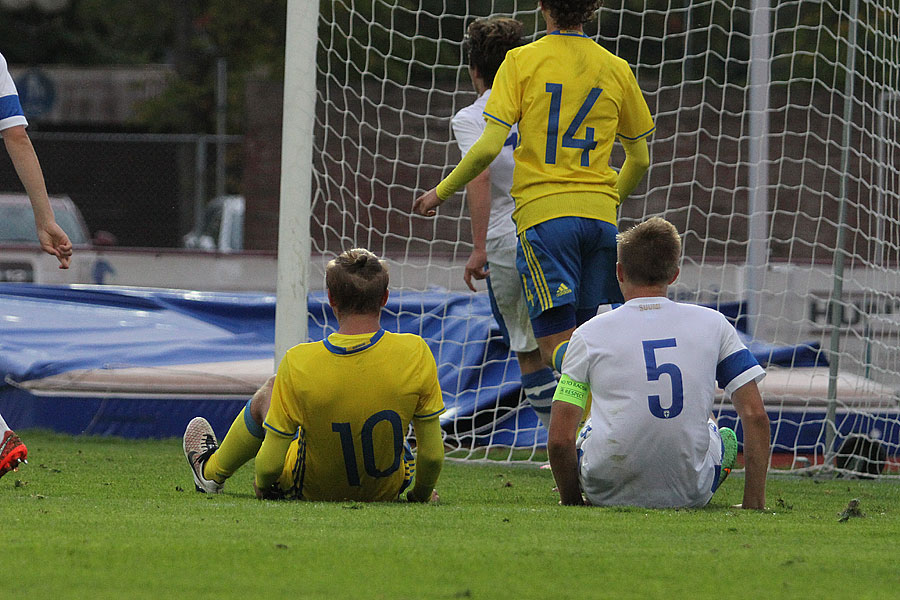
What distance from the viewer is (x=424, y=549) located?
290 centimetres

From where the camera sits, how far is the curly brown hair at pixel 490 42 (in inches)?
214

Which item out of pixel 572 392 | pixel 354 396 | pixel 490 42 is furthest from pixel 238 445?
pixel 490 42

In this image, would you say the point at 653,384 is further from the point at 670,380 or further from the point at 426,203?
the point at 426,203

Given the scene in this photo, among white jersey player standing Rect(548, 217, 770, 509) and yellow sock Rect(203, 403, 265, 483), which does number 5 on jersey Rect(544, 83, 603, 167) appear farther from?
yellow sock Rect(203, 403, 265, 483)

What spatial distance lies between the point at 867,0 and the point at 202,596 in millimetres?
5289

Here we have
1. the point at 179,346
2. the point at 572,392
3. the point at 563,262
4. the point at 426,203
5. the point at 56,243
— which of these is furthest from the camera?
the point at 179,346

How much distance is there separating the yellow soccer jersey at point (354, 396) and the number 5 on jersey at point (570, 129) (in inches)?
50.7

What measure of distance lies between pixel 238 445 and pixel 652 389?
1313mm

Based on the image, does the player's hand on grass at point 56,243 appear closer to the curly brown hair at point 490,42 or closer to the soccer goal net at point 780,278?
the curly brown hair at point 490,42

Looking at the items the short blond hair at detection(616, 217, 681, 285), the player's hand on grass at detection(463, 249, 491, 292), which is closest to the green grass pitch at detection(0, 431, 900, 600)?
the short blond hair at detection(616, 217, 681, 285)

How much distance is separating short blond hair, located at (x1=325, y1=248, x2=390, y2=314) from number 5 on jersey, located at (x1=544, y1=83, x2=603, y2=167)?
128 cm

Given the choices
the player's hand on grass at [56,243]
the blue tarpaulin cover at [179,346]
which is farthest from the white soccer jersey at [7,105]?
the blue tarpaulin cover at [179,346]

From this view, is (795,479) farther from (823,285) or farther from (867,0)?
(823,285)

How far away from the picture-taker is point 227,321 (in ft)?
26.1
